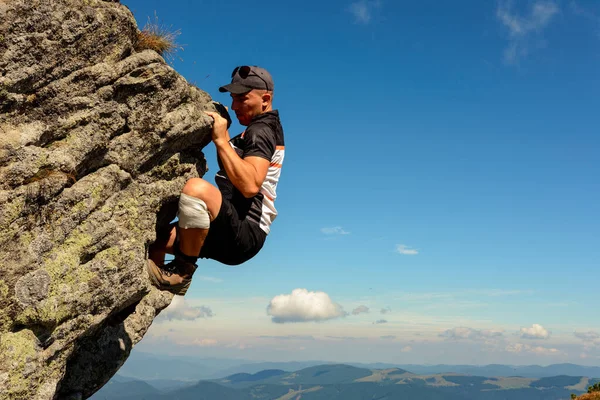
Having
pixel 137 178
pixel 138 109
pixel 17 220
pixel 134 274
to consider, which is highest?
pixel 138 109

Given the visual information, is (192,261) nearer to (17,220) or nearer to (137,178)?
(137,178)

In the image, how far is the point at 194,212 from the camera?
10078 mm

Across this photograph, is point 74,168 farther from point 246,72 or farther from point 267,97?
point 267,97

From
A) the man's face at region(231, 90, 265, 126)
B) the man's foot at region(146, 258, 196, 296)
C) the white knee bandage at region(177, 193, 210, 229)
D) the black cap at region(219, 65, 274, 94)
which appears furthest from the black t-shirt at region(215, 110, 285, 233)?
the man's foot at region(146, 258, 196, 296)

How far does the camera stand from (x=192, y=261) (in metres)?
11.5

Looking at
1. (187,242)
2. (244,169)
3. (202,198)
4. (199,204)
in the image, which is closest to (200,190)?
(202,198)

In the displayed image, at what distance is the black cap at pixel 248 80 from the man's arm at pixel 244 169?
1.35 metres

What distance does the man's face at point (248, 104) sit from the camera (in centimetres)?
1154

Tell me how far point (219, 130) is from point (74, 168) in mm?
3168

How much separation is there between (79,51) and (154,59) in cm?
161

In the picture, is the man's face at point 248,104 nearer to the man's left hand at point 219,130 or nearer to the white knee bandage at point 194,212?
the man's left hand at point 219,130

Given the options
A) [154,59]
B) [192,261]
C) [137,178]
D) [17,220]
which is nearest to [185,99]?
[154,59]

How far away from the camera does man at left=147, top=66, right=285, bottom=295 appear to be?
1018cm

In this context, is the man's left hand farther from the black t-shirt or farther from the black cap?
the black cap
